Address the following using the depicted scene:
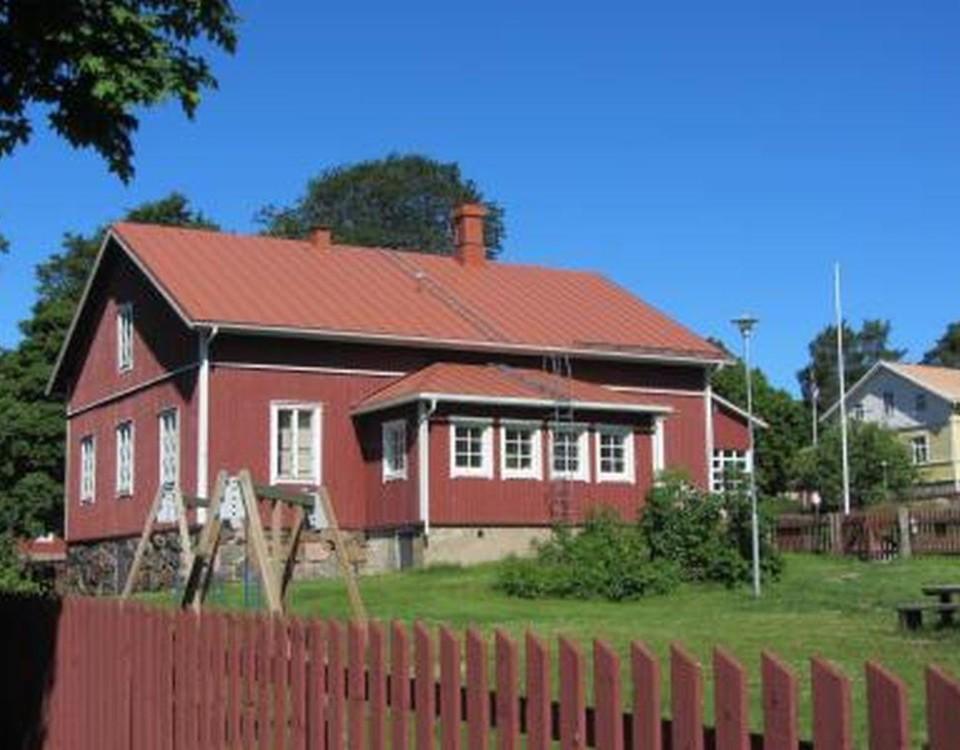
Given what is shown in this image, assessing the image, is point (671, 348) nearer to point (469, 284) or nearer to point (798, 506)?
point (469, 284)

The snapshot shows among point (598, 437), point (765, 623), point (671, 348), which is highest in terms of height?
point (671, 348)

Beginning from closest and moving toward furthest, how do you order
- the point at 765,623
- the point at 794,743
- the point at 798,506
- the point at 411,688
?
the point at 794,743 → the point at 411,688 → the point at 765,623 → the point at 798,506

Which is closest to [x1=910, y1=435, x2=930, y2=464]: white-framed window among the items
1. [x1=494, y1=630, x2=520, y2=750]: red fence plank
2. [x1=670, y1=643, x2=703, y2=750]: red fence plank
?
[x1=494, y1=630, x2=520, y2=750]: red fence plank

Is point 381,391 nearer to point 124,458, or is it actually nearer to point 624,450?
point 624,450

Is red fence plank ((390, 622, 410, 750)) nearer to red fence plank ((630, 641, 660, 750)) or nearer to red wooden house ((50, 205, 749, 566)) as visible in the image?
red fence plank ((630, 641, 660, 750))

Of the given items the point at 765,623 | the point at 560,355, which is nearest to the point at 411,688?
the point at 765,623

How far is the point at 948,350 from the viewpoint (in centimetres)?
12669

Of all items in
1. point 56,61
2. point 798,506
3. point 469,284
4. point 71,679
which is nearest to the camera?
point 56,61

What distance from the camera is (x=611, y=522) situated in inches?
1107

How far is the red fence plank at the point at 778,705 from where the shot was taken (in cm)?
361

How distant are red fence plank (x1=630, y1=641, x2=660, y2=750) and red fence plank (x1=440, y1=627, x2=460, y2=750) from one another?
99 cm

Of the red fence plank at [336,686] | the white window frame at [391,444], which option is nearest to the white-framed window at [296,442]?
the white window frame at [391,444]

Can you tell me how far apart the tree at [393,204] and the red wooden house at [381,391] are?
46857 millimetres

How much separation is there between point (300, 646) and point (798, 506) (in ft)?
184
